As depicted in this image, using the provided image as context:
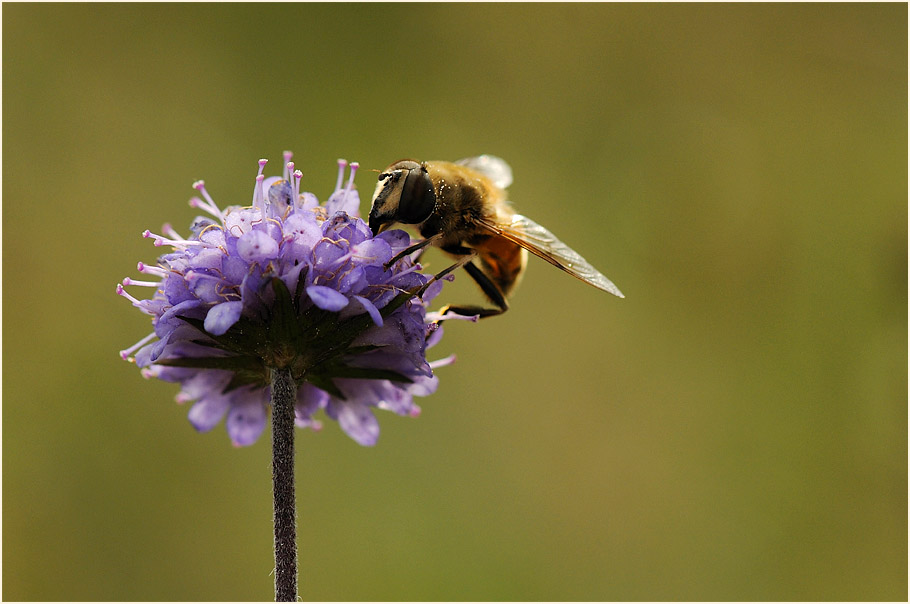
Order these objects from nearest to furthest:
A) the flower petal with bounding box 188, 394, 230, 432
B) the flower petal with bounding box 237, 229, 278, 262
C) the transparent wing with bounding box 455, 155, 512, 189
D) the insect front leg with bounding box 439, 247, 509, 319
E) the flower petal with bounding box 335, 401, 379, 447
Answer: the flower petal with bounding box 237, 229, 278, 262 → the flower petal with bounding box 188, 394, 230, 432 → the flower petal with bounding box 335, 401, 379, 447 → the insect front leg with bounding box 439, 247, 509, 319 → the transparent wing with bounding box 455, 155, 512, 189

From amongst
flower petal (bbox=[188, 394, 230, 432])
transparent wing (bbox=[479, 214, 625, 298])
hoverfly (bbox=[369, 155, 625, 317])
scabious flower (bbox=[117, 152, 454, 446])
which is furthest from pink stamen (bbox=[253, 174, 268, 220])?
transparent wing (bbox=[479, 214, 625, 298])

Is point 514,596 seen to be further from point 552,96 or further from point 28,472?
point 552,96

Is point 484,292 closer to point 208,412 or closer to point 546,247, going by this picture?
point 546,247

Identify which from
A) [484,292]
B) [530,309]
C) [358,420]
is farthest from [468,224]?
[530,309]

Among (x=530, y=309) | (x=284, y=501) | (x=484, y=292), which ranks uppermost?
(x=530, y=309)

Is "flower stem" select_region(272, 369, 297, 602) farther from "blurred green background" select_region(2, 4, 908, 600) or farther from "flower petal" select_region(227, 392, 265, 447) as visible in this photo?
"blurred green background" select_region(2, 4, 908, 600)

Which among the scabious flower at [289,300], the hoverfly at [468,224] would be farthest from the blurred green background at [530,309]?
the scabious flower at [289,300]
